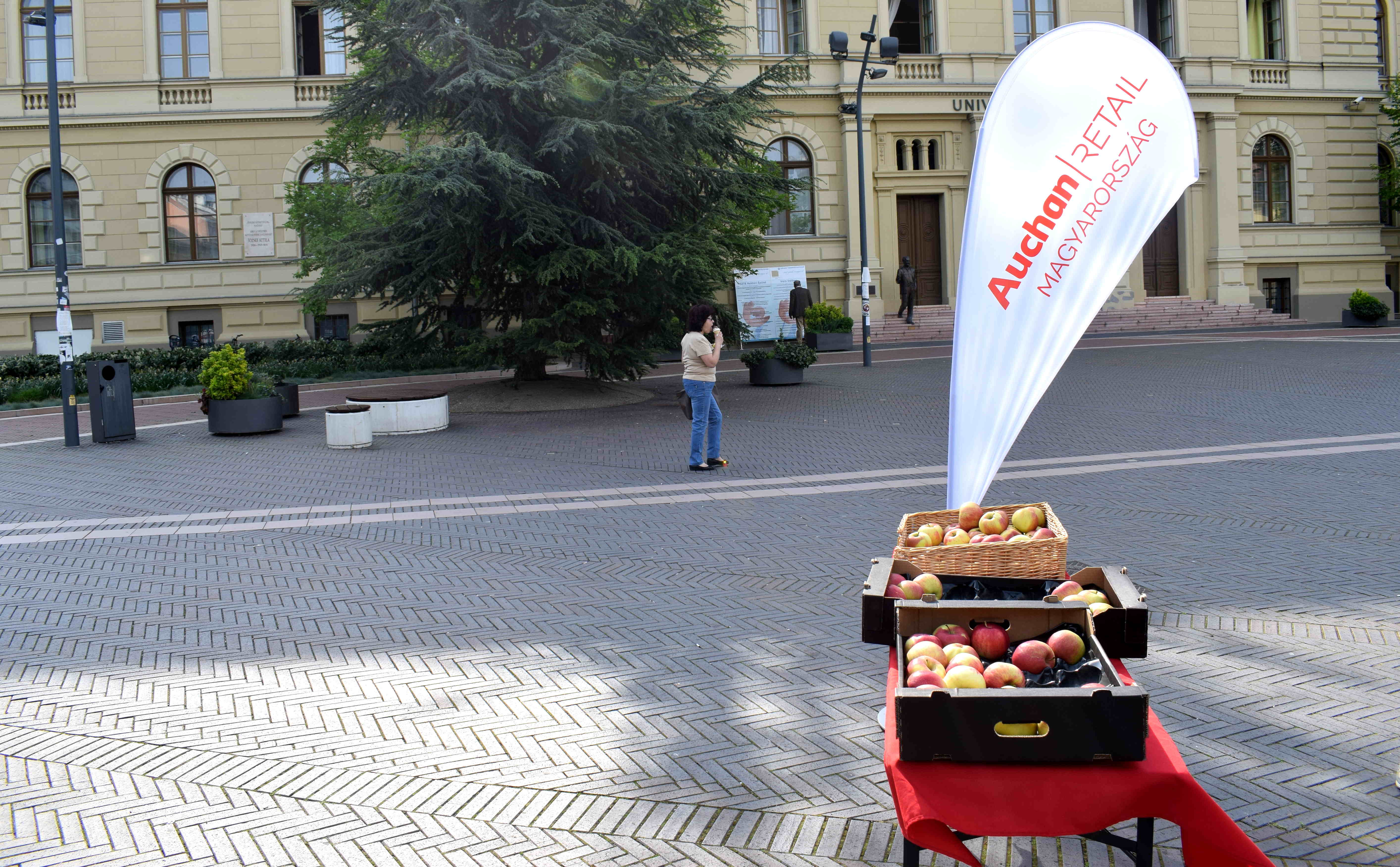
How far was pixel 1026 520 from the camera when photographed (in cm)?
464

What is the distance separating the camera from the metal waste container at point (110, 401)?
53.2 feet

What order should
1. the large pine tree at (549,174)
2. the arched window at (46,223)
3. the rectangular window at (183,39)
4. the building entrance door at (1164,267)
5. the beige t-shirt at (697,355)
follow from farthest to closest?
1. the building entrance door at (1164,267)
2. the arched window at (46,223)
3. the rectangular window at (183,39)
4. the large pine tree at (549,174)
5. the beige t-shirt at (697,355)

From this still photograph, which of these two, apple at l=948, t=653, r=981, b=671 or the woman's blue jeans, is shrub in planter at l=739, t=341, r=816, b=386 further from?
apple at l=948, t=653, r=981, b=671

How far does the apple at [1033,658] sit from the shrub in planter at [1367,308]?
1352 inches

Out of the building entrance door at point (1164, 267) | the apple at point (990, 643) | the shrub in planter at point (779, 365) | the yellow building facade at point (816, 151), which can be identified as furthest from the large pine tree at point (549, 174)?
the building entrance door at point (1164, 267)

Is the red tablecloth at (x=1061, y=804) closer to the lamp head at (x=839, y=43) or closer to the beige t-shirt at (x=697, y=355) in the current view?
the beige t-shirt at (x=697, y=355)

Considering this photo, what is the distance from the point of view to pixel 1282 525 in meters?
8.76

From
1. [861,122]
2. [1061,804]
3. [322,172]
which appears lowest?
[1061,804]

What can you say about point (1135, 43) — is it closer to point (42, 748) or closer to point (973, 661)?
point (973, 661)

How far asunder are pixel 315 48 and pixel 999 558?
33.2 m

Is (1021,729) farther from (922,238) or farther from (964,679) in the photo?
(922,238)

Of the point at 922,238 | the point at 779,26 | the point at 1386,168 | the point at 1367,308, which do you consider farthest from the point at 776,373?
the point at 1386,168

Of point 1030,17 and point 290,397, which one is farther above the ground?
point 1030,17

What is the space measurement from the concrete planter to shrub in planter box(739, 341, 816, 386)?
26.9 feet
